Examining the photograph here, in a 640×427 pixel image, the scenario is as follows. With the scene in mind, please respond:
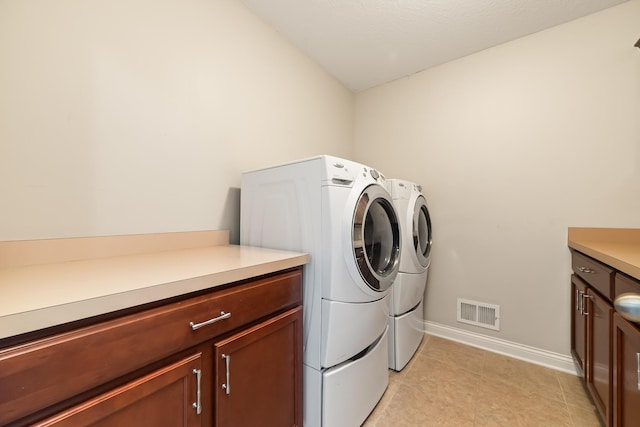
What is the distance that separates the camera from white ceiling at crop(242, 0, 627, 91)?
1.74 meters

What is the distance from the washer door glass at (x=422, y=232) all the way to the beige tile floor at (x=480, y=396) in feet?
2.45

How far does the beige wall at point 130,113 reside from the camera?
960 mm

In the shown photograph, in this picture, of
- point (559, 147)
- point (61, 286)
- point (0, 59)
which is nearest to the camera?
point (61, 286)

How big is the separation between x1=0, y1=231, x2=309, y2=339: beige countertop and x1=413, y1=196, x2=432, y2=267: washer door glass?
1.10 metres

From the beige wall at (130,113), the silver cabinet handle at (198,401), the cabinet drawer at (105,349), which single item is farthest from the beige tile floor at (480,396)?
the beige wall at (130,113)

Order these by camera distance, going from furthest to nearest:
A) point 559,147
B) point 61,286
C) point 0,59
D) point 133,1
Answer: point 559,147 < point 133,1 < point 0,59 < point 61,286

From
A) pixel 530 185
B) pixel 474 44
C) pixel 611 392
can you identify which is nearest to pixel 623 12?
pixel 474 44

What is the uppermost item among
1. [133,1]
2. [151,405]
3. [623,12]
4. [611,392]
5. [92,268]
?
[623,12]

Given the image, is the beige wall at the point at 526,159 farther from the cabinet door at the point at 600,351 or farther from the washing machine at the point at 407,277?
the cabinet door at the point at 600,351

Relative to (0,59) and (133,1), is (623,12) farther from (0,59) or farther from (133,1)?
(0,59)

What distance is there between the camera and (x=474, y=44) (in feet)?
6.96

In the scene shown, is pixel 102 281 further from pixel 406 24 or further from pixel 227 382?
pixel 406 24

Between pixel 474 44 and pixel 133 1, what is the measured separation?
232 centimetres

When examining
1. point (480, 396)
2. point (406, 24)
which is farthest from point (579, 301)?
point (406, 24)
